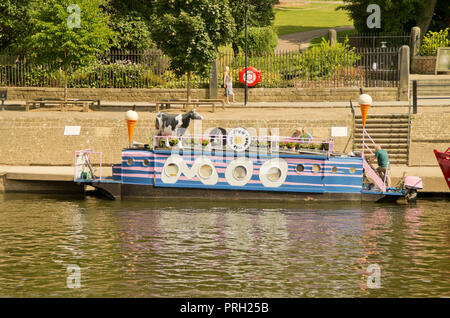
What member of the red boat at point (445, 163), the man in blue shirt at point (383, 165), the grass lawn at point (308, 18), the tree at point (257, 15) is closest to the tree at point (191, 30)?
the man in blue shirt at point (383, 165)

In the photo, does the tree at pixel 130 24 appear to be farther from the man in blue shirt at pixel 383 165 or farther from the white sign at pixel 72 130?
the man in blue shirt at pixel 383 165

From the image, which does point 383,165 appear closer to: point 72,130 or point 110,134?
point 110,134

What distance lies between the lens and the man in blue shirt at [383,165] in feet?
102

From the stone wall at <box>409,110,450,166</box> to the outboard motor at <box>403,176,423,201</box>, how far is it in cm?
429

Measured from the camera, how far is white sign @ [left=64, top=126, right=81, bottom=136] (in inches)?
1412

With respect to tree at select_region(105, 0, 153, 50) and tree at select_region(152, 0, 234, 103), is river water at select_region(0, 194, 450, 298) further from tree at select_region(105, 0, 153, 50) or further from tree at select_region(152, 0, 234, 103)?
tree at select_region(105, 0, 153, 50)

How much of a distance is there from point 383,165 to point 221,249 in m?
10.1

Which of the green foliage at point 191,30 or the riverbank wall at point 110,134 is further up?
the green foliage at point 191,30

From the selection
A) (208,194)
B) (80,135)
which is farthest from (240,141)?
(80,135)

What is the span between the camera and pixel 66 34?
127 feet

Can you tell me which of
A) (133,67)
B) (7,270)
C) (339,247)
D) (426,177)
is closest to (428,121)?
(426,177)

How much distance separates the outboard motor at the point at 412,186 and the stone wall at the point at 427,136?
429cm

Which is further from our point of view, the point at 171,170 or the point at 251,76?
the point at 251,76
